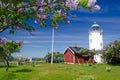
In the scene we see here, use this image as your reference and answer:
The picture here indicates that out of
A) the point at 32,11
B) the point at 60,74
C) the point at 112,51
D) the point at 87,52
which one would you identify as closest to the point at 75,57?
the point at 87,52

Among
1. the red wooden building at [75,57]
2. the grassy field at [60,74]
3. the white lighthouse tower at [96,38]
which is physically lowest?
the grassy field at [60,74]

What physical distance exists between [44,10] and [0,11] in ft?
2.78

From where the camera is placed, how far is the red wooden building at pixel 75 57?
83.1 metres

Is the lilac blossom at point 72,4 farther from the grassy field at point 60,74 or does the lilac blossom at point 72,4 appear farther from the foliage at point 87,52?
the foliage at point 87,52

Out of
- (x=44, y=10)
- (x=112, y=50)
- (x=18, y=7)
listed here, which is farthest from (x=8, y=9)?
(x=112, y=50)

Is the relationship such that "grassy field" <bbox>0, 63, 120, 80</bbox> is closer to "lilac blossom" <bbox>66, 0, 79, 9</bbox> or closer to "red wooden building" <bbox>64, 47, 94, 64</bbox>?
"lilac blossom" <bbox>66, 0, 79, 9</bbox>

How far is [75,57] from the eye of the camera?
82.9 metres

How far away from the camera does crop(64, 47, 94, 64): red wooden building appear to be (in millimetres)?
83125

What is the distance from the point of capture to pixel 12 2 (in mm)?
4934

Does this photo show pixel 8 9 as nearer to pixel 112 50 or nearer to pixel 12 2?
pixel 12 2

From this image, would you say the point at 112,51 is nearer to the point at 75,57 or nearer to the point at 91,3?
the point at 75,57

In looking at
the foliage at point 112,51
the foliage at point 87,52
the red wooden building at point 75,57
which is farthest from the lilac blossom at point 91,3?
the red wooden building at point 75,57

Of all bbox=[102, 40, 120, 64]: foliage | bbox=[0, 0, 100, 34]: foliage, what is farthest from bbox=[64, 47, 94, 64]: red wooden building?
bbox=[0, 0, 100, 34]: foliage

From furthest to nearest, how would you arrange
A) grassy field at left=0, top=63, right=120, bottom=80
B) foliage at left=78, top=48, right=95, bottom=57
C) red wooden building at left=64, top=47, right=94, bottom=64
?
1. red wooden building at left=64, top=47, right=94, bottom=64
2. foliage at left=78, top=48, right=95, bottom=57
3. grassy field at left=0, top=63, right=120, bottom=80
